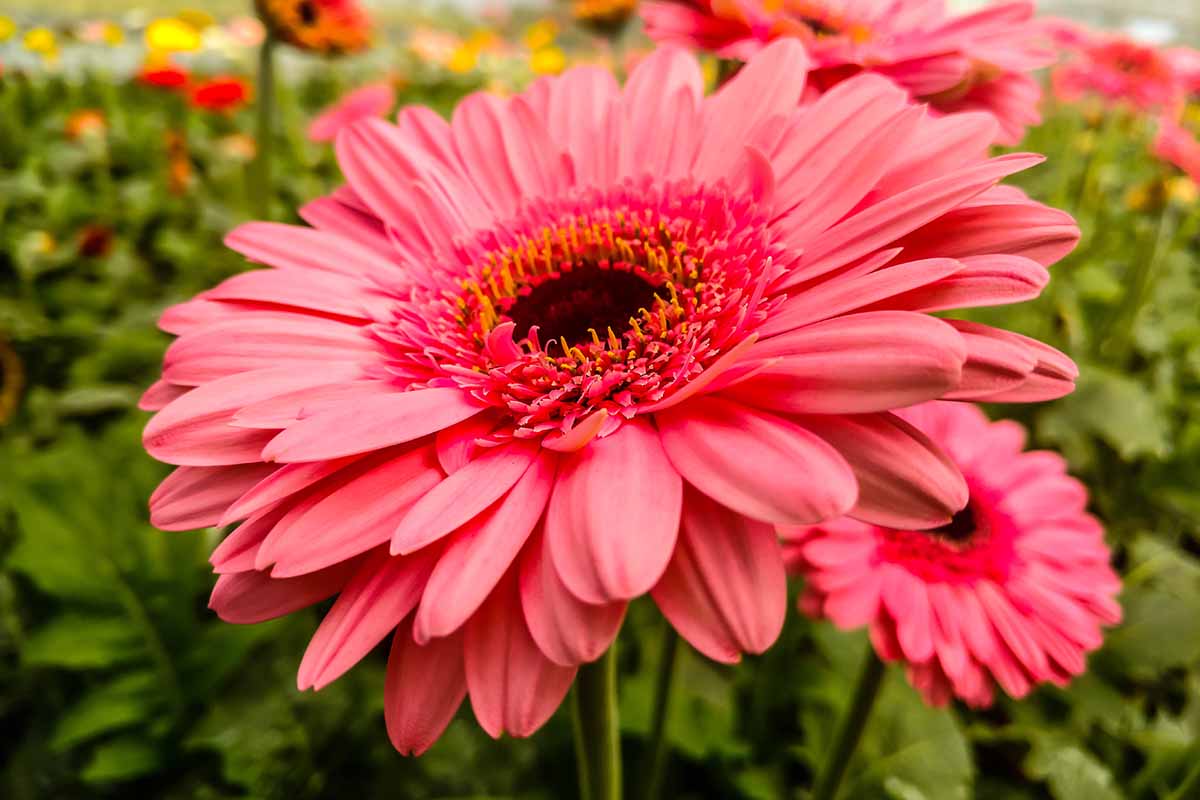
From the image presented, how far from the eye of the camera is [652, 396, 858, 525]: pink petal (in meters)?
0.41

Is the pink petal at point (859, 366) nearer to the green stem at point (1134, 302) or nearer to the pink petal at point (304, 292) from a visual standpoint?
the pink petal at point (304, 292)

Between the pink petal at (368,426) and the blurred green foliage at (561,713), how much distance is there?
0.66m

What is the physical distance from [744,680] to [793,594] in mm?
163

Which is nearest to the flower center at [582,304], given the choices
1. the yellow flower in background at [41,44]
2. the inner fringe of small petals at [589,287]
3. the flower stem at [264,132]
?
the inner fringe of small petals at [589,287]

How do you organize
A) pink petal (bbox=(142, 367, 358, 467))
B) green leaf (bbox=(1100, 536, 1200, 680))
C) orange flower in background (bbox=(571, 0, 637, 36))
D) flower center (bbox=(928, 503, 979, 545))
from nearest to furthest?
pink petal (bbox=(142, 367, 358, 467))
flower center (bbox=(928, 503, 979, 545))
green leaf (bbox=(1100, 536, 1200, 680))
orange flower in background (bbox=(571, 0, 637, 36))

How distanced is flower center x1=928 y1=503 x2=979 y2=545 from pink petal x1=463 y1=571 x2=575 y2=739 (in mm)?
555

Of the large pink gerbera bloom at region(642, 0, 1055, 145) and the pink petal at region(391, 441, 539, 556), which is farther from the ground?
the large pink gerbera bloom at region(642, 0, 1055, 145)

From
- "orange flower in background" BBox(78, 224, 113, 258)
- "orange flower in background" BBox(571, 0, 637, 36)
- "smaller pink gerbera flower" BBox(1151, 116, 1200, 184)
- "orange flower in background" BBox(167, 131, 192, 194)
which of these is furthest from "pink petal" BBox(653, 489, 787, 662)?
"orange flower in background" BBox(571, 0, 637, 36)

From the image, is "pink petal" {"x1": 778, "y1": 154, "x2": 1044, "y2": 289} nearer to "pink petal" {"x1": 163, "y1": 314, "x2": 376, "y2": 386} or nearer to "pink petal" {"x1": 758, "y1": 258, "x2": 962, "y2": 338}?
"pink petal" {"x1": 758, "y1": 258, "x2": 962, "y2": 338}

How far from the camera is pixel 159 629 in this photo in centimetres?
115

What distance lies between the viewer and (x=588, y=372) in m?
0.64

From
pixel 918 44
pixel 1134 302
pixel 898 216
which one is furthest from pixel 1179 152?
pixel 898 216

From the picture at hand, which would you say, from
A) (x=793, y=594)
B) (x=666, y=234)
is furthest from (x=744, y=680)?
(x=666, y=234)

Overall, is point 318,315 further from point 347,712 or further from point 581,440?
point 347,712
